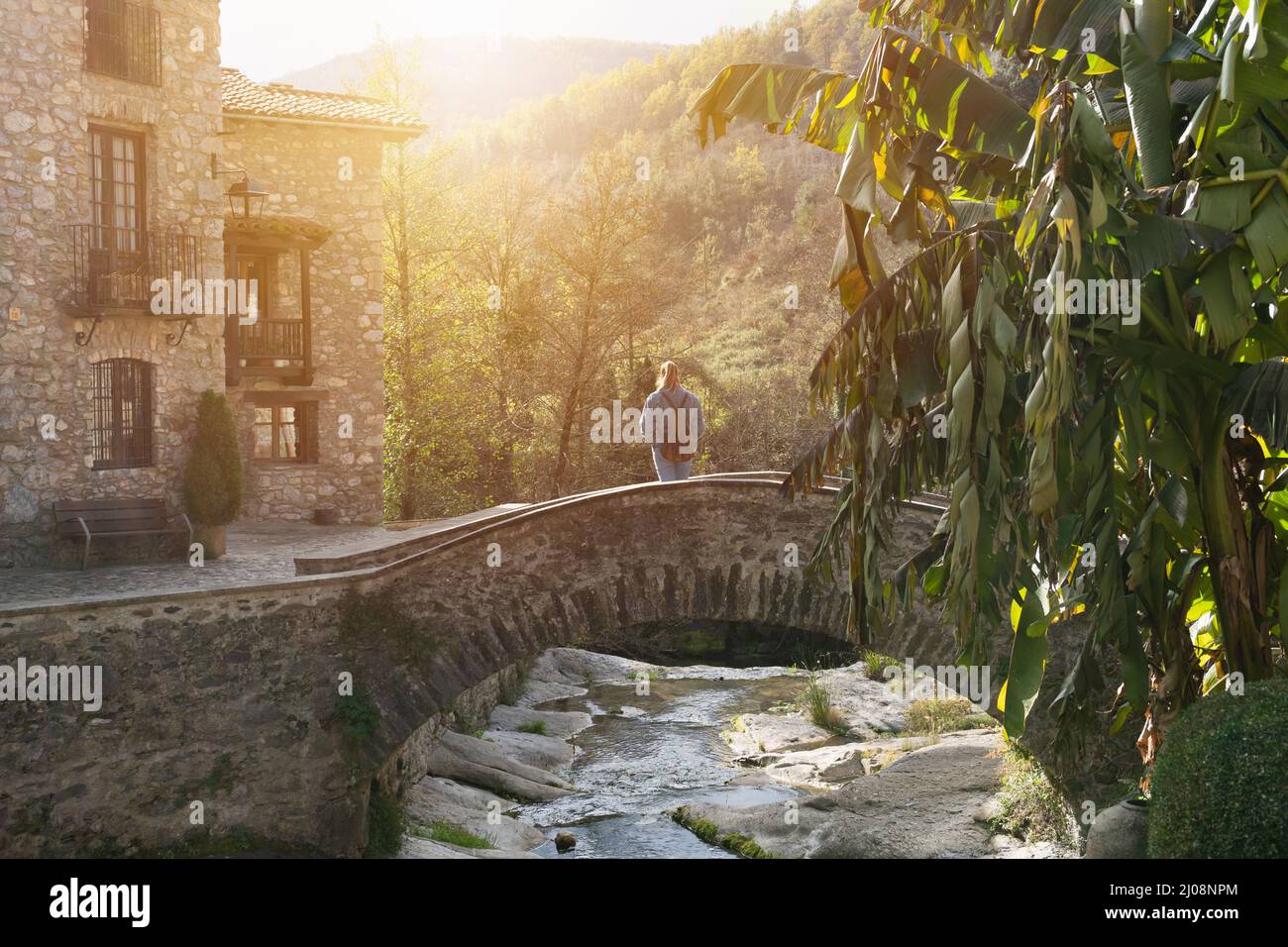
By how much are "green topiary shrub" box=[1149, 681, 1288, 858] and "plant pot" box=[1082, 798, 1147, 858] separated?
75cm

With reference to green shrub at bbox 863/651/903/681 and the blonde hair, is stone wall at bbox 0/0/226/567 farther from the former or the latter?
green shrub at bbox 863/651/903/681

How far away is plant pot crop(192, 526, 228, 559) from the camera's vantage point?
15.0m

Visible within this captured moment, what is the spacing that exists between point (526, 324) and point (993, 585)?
18941mm

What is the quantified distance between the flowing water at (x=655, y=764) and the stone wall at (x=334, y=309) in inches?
202

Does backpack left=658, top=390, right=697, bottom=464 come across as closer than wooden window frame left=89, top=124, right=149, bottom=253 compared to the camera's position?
Yes

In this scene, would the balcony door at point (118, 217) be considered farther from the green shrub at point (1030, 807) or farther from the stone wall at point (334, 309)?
the green shrub at point (1030, 807)

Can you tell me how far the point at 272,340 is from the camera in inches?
764

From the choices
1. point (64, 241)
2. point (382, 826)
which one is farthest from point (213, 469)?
point (382, 826)

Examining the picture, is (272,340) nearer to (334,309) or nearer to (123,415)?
(334,309)

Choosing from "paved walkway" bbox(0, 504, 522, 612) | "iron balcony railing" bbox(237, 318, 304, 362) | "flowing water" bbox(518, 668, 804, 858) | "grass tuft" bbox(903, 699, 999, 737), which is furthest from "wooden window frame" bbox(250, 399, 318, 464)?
"grass tuft" bbox(903, 699, 999, 737)

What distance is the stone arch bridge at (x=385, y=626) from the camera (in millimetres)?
11766

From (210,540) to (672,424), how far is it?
19.9ft

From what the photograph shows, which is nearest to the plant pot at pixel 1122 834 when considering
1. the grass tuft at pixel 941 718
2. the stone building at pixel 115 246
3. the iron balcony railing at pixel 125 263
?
the grass tuft at pixel 941 718
